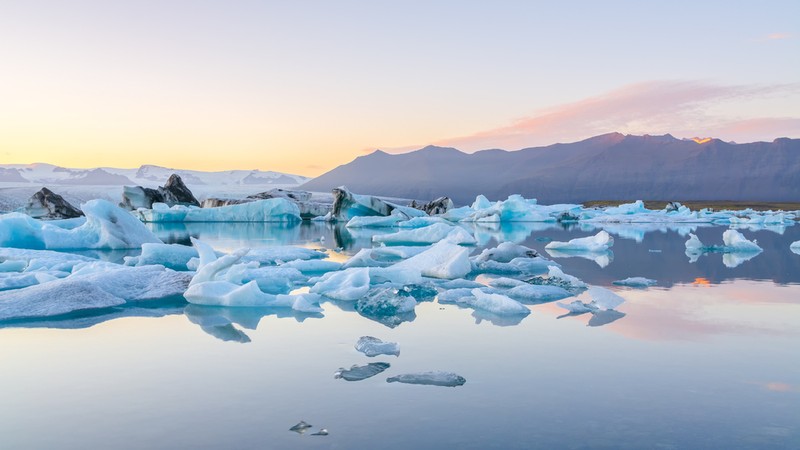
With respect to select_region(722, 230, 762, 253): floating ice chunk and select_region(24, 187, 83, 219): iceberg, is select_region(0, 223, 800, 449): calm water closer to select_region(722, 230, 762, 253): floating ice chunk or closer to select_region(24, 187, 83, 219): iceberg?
select_region(722, 230, 762, 253): floating ice chunk

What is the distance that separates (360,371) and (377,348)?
0.64m

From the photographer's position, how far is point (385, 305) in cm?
672

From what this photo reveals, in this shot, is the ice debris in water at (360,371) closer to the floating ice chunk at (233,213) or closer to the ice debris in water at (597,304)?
the ice debris in water at (597,304)

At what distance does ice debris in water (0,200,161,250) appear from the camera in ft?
46.2

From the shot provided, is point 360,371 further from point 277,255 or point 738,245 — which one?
point 738,245

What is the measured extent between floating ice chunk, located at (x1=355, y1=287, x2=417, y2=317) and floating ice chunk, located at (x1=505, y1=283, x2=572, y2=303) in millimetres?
1513

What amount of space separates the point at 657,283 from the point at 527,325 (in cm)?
424

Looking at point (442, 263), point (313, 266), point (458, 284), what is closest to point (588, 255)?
point (442, 263)

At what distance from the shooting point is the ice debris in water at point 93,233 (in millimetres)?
14070

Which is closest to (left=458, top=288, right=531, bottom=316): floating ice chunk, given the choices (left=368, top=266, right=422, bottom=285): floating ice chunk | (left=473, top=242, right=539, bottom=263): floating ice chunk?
(left=368, top=266, right=422, bottom=285): floating ice chunk

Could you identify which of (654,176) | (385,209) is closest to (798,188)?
(654,176)

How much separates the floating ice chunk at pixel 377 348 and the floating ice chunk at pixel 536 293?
3068mm

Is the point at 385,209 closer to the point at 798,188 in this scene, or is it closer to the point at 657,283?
the point at 657,283

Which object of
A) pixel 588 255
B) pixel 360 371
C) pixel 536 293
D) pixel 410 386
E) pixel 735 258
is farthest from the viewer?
pixel 588 255
